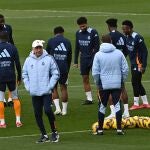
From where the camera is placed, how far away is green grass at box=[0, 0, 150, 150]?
694 inches

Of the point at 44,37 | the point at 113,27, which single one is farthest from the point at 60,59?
the point at 44,37

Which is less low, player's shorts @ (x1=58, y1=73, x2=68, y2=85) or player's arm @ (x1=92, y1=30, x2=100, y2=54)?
player's arm @ (x1=92, y1=30, x2=100, y2=54)

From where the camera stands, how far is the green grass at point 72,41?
1762 centimetres

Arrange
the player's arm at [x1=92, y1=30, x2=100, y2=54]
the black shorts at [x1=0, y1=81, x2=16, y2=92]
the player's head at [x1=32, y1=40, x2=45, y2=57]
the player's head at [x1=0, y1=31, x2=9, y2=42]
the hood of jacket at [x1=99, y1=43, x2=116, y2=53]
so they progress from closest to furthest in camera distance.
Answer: the player's head at [x1=32, y1=40, x2=45, y2=57]
the hood of jacket at [x1=99, y1=43, x2=116, y2=53]
the player's head at [x1=0, y1=31, x2=9, y2=42]
the black shorts at [x1=0, y1=81, x2=16, y2=92]
the player's arm at [x1=92, y1=30, x2=100, y2=54]

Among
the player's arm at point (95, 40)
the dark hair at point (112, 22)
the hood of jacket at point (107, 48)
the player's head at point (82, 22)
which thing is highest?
the player's head at point (82, 22)

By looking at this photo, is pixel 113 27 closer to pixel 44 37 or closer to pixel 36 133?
pixel 36 133

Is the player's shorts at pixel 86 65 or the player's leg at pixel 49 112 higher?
the player's shorts at pixel 86 65

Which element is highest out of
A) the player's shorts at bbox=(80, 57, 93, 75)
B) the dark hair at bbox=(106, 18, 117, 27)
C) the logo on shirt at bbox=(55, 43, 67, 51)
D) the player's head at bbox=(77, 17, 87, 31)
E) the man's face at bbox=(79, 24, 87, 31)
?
the player's head at bbox=(77, 17, 87, 31)

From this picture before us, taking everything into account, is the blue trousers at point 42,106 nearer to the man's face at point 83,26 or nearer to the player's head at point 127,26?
the player's head at point 127,26

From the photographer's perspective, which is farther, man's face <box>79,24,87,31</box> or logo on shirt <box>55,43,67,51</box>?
man's face <box>79,24,87,31</box>

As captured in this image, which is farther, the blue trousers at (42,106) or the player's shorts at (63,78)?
the player's shorts at (63,78)

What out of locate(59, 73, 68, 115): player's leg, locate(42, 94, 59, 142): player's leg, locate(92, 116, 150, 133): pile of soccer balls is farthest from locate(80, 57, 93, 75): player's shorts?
locate(42, 94, 59, 142): player's leg

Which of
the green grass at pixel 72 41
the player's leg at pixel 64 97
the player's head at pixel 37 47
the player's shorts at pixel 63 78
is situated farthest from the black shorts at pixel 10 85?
the player's head at pixel 37 47

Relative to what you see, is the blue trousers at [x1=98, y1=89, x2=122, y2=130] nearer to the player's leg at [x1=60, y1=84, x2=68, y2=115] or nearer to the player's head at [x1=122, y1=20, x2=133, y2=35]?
the player's head at [x1=122, y1=20, x2=133, y2=35]
